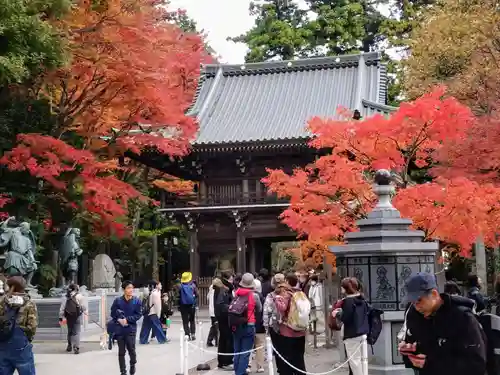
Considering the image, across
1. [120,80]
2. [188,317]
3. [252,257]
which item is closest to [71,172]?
[120,80]

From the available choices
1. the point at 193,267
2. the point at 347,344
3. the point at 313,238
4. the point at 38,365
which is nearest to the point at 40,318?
the point at 38,365

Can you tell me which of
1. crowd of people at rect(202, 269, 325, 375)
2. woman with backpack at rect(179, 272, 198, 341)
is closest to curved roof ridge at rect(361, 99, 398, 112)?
woman with backpack at rect(179, 272, 198, 341)

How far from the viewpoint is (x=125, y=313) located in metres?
10.5

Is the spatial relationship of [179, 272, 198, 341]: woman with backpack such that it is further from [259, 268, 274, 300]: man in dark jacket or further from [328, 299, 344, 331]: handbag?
[328, 299, 344, 331]: handbag

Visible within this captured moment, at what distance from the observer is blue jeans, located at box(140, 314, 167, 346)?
16719mm

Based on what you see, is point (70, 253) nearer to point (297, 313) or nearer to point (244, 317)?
point (244, 317)

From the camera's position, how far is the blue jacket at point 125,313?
34.2 ft

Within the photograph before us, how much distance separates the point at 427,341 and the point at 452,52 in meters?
22.6

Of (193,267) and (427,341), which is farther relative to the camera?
(193,267)

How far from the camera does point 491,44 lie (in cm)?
2211

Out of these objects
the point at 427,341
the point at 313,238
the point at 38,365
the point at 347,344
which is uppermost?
the point at 313,238

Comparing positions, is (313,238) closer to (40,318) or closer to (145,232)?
(40,318)

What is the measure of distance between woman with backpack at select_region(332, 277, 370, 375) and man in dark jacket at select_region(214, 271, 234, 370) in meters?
4.25

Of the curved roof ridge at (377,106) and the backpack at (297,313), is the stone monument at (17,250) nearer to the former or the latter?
the backpack at (297,313)
